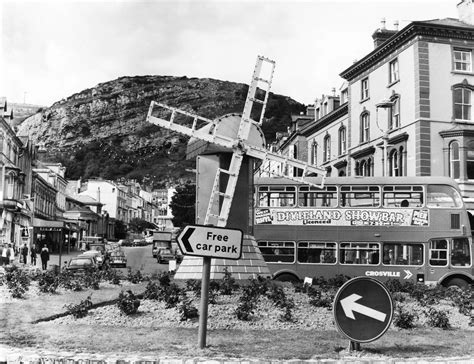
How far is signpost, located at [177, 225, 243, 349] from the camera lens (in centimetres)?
1011

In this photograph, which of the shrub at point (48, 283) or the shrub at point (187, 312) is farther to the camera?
the shrub at point (48, 283)

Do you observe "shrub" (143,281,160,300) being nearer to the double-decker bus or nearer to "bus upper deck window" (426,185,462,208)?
the double-decker bus

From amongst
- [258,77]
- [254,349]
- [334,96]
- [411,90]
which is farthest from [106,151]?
[254,349]

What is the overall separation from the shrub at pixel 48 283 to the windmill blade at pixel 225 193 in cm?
508

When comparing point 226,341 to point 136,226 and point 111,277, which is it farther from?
point 136,226

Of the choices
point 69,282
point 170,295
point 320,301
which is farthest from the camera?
point 69,282

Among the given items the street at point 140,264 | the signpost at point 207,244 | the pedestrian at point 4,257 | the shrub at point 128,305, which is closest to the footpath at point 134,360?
the signpost at point 207,244

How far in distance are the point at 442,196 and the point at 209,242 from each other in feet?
67.6

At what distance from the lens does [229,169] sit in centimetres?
2077

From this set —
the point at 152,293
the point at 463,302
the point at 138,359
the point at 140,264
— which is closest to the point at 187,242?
the point at 138,359

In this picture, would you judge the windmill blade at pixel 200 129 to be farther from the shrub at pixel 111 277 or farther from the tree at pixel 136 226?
the tree at pixel 136 226

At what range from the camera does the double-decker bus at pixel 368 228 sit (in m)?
28.3

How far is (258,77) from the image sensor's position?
851 inches

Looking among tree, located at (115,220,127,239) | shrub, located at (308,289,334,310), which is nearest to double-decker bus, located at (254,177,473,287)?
shrub, located at (308,289,334,310)
